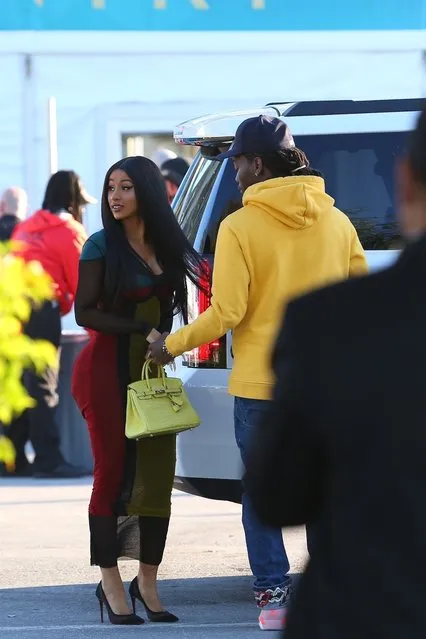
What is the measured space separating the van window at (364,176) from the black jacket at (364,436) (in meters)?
3.76

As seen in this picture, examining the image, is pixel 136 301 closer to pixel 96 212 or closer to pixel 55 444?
pixel 55 444

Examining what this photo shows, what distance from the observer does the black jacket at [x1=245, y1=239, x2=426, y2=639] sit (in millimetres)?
1924

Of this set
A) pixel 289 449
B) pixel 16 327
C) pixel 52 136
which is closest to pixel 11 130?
pixel 52 136

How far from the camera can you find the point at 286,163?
199 inches

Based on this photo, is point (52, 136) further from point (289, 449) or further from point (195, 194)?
point (289, 449)

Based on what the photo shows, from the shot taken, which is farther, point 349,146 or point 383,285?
point 349,146

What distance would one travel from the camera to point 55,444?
32.0ft

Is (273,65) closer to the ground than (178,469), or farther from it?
farther from it

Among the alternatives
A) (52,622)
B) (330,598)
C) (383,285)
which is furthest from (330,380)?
(52,622)

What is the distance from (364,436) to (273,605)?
3.26 m
